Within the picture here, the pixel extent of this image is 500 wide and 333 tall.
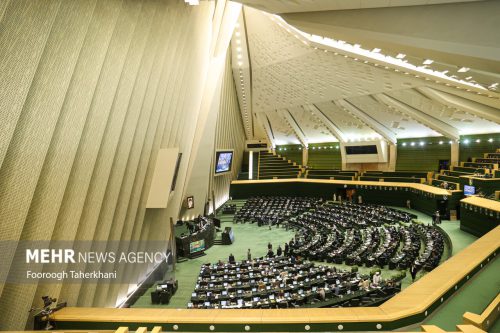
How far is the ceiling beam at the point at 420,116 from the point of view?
2236cm

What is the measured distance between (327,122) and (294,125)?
395cm

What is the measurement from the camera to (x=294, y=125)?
104 feet

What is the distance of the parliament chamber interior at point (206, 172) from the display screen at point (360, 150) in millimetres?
4266

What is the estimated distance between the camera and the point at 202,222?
19.8 m

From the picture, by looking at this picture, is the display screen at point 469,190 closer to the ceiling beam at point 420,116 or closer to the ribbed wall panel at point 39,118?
the ceiling beam at point 420,116

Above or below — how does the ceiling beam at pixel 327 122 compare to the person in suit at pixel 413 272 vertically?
above

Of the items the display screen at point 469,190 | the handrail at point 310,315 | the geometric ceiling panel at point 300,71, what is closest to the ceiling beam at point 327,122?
the geometric ceiling panel at point 300,71

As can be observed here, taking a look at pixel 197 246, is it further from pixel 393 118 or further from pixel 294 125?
pixel 294 125

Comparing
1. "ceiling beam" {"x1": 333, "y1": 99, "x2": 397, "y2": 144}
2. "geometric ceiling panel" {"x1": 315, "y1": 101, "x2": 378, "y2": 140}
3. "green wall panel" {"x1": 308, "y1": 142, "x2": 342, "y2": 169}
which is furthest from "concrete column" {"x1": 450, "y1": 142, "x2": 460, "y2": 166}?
"green wall panel" {"x1": 308, "y1": 142, "x2": 342, "y2": 169}

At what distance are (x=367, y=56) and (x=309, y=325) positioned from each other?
14340 millimetres

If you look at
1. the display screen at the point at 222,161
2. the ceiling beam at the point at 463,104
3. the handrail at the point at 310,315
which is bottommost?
the handrail at the point at 310,315

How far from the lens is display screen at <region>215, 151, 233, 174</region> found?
2384 centimetres

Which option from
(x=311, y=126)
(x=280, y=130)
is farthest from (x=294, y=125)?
(x=280, y=130)

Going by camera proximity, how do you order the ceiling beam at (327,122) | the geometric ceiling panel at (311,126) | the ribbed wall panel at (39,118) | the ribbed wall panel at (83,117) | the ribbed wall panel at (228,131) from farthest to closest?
the geometric ceiling panel at (311,126) < the ceiling beam at (327,122) < the ribbed wall panel at (228,131) < the ribbed wall panel at (39,118) < the ribbed wall panel at (83,117)
